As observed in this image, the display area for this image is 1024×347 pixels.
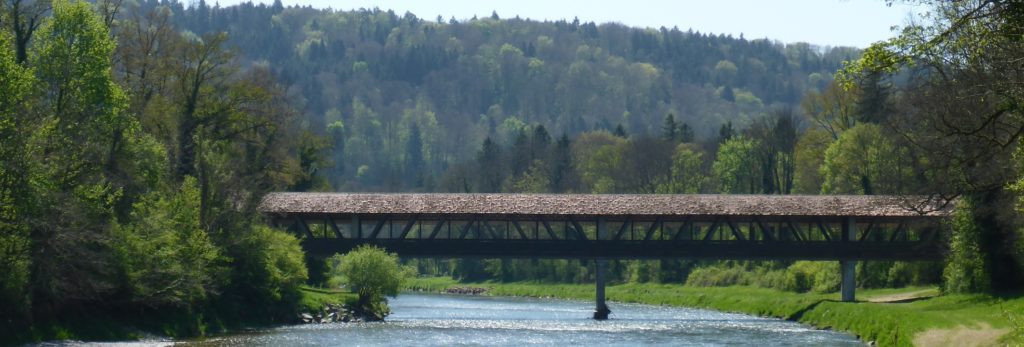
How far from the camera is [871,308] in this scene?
36.0m

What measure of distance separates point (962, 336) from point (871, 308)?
988cm

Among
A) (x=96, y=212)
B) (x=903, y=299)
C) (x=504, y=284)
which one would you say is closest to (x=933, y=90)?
(x=903, y=299)

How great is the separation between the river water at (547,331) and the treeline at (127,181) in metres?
2.14

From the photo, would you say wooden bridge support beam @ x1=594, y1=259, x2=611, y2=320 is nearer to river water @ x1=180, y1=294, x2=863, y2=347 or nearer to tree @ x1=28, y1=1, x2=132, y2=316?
river water @ x1=180, y1=294, x2=863, y2=347

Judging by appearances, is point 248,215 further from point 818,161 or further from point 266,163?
point 818,161

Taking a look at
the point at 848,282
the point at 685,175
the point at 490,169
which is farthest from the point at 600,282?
the point at 490,169

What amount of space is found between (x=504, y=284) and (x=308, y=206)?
29.4 meters

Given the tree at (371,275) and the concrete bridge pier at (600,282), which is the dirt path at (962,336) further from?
the tree at (371,275)

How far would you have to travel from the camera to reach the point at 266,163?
158ft

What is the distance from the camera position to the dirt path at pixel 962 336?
24.9 metres

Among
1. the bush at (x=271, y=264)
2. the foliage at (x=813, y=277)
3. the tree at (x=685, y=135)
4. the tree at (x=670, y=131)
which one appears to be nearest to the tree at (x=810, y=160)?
the foliage at (x=813, y=277)

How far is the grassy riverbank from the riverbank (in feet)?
51.6

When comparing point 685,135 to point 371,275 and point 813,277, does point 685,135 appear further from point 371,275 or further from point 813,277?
point 371,275

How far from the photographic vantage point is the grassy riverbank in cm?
2702
